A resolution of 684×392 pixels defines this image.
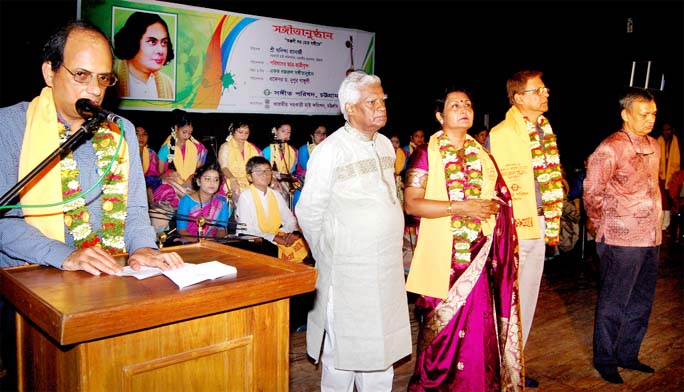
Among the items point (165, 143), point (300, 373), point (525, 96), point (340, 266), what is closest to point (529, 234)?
point (525, 96)

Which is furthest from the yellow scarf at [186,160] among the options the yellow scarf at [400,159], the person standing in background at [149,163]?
the yellow scarf at [400,159]

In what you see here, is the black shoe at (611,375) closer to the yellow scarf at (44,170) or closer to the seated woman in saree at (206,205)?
the seated woman in saree at (206,205)

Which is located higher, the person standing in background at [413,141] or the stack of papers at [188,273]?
the person standing in background at [413,141]

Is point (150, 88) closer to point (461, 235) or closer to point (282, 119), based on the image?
point (282, 119)

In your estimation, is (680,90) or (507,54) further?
(680,90)

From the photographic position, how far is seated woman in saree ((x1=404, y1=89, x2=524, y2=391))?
3.06 meters

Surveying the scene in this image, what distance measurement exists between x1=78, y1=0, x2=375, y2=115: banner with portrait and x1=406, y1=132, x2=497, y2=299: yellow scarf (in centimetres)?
324

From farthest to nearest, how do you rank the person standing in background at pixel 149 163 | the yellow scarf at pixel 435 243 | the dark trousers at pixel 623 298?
the person standing in background at pixel 149 163 < the dark trousers at pixel 623 298 < the yellow scarf at pixel 435 243

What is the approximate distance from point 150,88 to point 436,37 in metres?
4.07

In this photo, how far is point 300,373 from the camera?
143 inches

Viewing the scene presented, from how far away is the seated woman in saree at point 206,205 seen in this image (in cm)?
489

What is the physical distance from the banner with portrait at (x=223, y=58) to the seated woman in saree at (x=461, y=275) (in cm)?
320

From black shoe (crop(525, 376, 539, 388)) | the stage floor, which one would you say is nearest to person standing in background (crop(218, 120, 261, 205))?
the stage floor

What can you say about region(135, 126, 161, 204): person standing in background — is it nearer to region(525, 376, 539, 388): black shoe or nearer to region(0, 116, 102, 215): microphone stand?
region(525, 376, 539, 388): black shoe
